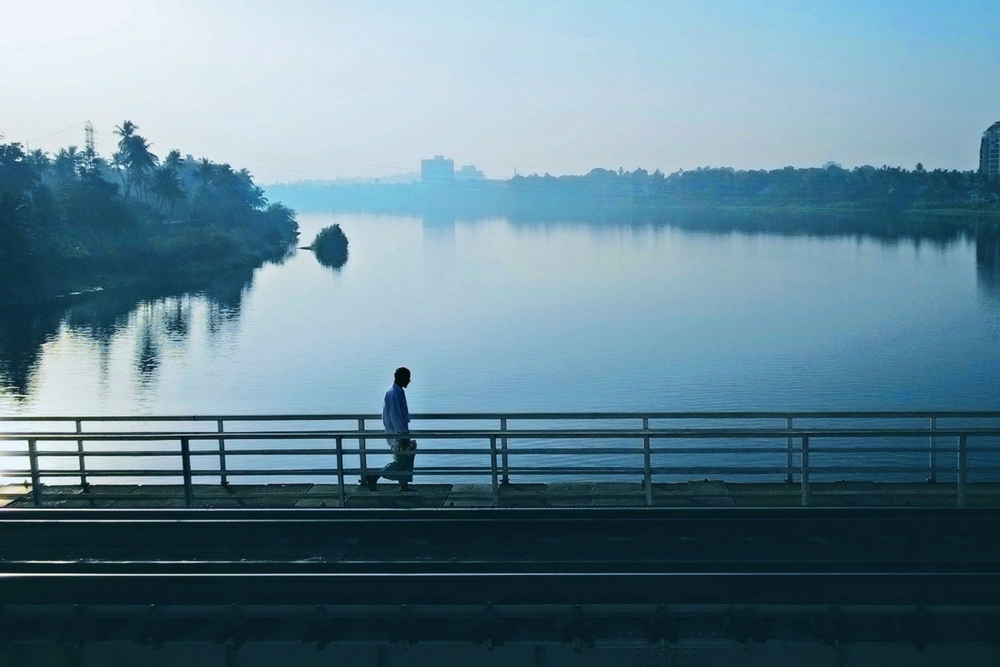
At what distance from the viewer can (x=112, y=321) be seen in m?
83.3

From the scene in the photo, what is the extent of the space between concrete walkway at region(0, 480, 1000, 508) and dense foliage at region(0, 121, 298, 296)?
85.5 m

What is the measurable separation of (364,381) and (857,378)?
22.8 m

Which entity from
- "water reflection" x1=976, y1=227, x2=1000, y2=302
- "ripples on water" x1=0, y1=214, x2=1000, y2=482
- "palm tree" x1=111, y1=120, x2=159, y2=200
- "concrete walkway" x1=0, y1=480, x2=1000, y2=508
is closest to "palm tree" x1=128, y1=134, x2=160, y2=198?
"palm tree" x1=111, y1=120, x2=159, y2=200

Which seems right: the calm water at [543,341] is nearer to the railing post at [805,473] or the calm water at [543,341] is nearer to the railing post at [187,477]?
the railing post at [187,477]

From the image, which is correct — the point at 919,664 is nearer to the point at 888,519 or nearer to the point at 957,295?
the point at 888,519

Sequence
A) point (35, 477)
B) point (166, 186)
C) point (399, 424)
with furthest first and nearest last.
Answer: point (166, 186) → point (399, 424) → point (35, 477)

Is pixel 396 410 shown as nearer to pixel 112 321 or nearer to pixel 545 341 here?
pixel 545 341

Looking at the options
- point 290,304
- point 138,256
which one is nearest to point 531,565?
point 290,304

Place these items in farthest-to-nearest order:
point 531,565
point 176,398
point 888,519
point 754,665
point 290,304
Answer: point 290,304
point 176,398
point 888,519
point 531,565
point 754,665

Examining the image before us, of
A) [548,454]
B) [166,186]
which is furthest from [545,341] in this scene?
[166,186]

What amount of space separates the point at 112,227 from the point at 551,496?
120m

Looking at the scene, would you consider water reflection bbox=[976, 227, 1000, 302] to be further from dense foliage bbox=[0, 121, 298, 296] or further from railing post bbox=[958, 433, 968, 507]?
dense foliage bbox=[0, 121, 298, 296]

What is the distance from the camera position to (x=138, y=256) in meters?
117

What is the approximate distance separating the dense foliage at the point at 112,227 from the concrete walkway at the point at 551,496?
3366 inches
